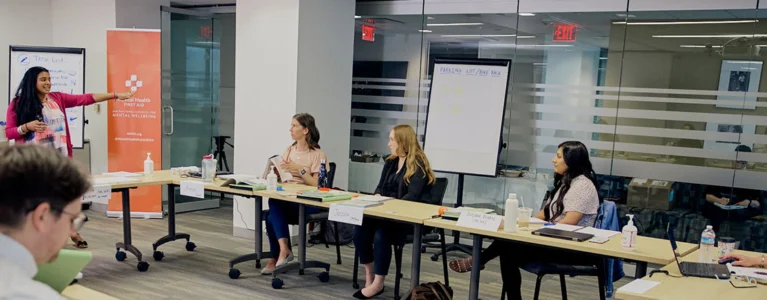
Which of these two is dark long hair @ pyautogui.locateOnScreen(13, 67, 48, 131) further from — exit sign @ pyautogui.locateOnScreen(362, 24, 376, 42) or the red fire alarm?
exit sign @ pyautogui.locateOnScreen(362, 24, 376, 42)

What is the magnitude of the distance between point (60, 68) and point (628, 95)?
5286mm

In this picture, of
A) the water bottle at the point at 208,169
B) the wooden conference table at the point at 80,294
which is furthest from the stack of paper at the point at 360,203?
the wooden conference table at the point at 80,294

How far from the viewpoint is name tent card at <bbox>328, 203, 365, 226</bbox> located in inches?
146

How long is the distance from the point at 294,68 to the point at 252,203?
1300 millimetres

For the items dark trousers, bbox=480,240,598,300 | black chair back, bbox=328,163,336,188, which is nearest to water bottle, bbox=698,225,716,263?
dark trousers, bbox=480,240,598,300

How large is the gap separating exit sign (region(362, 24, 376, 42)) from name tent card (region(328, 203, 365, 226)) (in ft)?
9.17

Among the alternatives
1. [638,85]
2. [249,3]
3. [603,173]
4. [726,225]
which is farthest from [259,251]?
[726,225]

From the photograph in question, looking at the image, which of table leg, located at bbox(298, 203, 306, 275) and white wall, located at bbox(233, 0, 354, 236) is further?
white wall, located at bbox(233, 0, 354, 236)

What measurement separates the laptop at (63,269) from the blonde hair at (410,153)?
2928 millimetres

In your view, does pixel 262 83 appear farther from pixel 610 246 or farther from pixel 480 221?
pixel 610 246

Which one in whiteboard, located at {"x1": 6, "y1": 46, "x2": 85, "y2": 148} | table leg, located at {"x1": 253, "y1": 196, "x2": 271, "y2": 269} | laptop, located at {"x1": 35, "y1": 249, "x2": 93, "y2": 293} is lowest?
table leg, located at {"x1": 253, "y1": 196, "x2": 271, "y2": 269}

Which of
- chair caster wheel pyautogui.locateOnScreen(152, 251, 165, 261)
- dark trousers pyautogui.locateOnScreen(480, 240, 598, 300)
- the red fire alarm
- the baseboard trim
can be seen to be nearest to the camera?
dark trousers pyautogui.locateOnScreen(480, 240, 598, 300)

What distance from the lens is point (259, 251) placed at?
4.68 metres

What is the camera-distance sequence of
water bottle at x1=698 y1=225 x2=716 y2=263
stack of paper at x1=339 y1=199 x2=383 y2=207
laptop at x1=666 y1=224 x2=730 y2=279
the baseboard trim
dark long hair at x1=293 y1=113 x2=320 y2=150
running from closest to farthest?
laptop at x1=666 y1=224 x2=730 y2=279 → water bottle at x1=698 y1=225 x2=716 y2=263 → stack of paper at x1=339 y1=199 x2=383 y2=207 → dark long hair at x1=293 y1=113 x2=320 y2=150 → the baseboard trim
